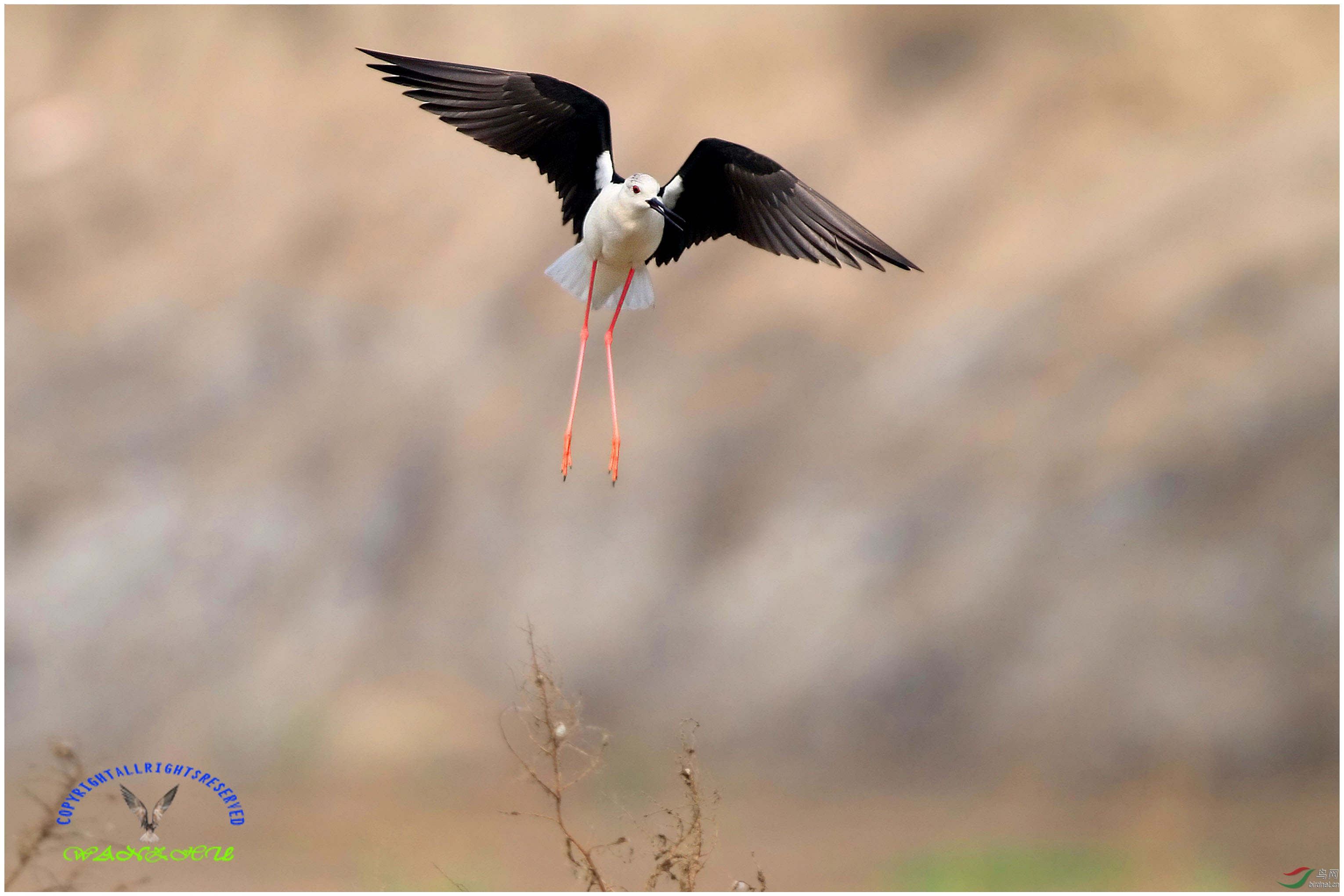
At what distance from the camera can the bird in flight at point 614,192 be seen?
3078mm

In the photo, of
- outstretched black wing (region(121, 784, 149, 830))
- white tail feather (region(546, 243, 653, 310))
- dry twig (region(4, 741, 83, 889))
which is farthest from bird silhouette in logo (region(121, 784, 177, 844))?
white tail feather (region(546, 243, 653, 310))

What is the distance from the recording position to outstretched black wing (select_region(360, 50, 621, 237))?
121 inches

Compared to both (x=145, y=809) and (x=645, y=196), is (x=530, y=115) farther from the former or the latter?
(x=145, y=809)

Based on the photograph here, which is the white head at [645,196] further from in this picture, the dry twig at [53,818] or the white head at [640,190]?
the dry twig at [53,818]

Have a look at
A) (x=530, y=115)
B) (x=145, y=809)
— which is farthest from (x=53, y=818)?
(x=530, y=115)

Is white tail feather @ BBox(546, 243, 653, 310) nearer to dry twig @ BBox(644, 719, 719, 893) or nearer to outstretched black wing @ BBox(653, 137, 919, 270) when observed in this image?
outstretched black wing @ BBox(653, 137, 919, 270)

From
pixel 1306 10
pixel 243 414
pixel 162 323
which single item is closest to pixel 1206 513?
pixel 1306 10

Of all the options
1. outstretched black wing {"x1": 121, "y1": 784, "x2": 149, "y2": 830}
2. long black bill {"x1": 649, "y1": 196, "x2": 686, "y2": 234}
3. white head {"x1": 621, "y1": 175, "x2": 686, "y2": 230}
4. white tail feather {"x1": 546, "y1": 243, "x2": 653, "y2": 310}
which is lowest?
outstretched black wing {"x1": 121, "y1": 784, "x2": 149, "y2": 830}

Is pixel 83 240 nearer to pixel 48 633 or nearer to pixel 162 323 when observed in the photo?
pixel 162 323

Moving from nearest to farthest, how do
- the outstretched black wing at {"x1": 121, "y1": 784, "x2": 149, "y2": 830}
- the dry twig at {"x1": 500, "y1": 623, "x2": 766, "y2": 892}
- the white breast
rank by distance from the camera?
the dry twig at {"x1": 500, "y1": 623, "x2": 766, "y2": 892}, the white breast, the outstretched black wing at {"x1": 121, "y1": 784, "x2": 149, "y2": 830}

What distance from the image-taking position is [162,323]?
734cm

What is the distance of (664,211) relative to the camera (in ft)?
10.1

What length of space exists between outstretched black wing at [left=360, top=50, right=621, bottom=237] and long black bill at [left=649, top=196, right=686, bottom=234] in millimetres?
262

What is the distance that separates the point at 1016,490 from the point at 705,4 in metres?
3.09
